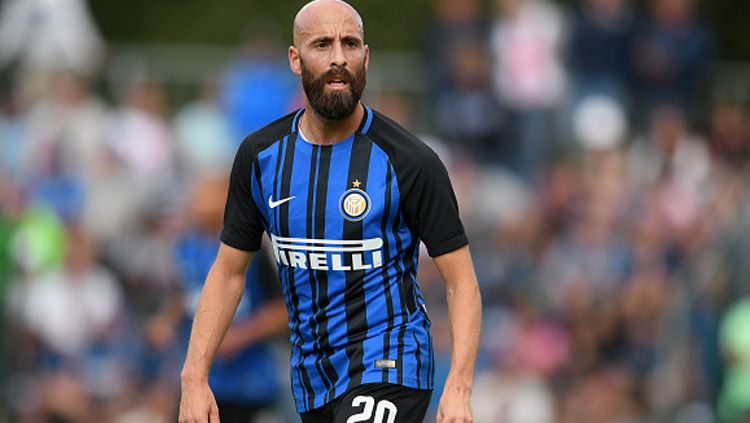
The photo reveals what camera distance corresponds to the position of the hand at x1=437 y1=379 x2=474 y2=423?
19.1ft

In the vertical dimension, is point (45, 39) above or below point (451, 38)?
above

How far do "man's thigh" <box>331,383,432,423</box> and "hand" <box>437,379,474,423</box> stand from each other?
26 cm

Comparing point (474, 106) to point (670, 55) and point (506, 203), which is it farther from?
point (670, 55)

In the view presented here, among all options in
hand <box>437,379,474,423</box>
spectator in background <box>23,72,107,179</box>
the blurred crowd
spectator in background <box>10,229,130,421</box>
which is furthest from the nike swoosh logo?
spectator in background <box>23,72,107,179</box>

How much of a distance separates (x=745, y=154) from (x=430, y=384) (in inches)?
347

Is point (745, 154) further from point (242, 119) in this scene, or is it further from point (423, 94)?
point (242, 119)

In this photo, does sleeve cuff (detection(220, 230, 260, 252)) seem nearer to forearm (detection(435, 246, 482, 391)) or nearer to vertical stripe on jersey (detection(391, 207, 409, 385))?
vertical stripe on jersey (detection(391, 207, 409, 385))

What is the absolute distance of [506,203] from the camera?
14.2 metres

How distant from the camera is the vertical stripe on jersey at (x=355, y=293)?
20.3ft

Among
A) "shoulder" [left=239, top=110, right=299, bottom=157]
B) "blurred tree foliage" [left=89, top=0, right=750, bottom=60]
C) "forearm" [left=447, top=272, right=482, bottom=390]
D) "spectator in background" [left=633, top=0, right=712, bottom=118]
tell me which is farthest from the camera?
Answer: "blurred tree foliage" [left=89, top=0, right=750, bottom=60]

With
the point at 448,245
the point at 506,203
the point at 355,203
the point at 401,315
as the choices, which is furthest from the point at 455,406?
the point at 506,203

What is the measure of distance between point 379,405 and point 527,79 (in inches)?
341

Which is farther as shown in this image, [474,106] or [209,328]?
[474,106]

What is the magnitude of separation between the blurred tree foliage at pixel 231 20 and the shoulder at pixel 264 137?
49.5ft
